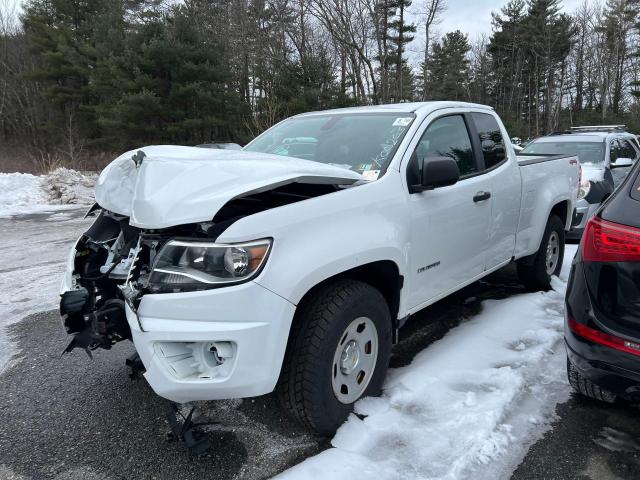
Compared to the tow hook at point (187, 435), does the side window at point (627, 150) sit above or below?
above

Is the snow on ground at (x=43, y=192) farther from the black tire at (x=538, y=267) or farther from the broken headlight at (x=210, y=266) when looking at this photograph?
the black tire at (x=538, y=267)

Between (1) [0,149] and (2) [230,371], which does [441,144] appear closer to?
(2) [230,371]

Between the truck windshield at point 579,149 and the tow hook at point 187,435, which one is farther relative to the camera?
the truck windshield at point 579,149

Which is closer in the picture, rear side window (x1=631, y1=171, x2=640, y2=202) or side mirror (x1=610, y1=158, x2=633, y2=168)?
rear side window (x1=631, y1=171, x2=640, y2=202)

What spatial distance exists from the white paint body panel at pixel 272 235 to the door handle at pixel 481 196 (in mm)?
43

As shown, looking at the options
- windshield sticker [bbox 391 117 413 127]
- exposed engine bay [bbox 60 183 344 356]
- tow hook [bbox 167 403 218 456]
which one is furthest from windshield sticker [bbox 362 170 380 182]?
tow hook [bbox 167 403 218 456]

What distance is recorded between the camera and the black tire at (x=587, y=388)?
9.02 ft

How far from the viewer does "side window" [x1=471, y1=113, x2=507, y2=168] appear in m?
4.09

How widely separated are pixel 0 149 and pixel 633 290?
42.1m

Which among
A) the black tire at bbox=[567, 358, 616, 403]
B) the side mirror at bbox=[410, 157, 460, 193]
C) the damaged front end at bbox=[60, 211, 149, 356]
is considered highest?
the side mirror at bbox=[410, 157, 460, 193]

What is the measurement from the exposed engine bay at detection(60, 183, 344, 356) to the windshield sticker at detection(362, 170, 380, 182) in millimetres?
240

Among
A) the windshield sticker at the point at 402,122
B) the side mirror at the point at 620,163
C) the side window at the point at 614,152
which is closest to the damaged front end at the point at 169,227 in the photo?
the windshield sticker at the point at 402,122

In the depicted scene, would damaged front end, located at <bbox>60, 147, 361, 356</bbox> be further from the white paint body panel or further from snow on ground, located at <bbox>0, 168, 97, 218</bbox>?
snow on ground, located at <bbox>0, 168, 97, 218</bbox>

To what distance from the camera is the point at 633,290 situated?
2176mm
